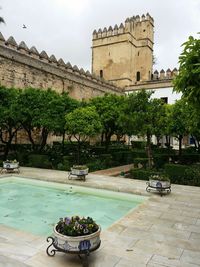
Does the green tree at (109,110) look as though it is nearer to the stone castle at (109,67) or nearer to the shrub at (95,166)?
the shrub at (95,166)

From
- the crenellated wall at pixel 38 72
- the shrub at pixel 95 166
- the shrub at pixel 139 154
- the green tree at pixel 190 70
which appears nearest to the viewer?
the green tree at pixel 190 70

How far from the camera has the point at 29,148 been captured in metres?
19.3

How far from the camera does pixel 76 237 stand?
14.2ft

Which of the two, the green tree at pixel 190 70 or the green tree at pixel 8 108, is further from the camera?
the green tree at pixel 8 108

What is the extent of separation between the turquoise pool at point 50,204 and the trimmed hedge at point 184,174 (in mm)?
3175

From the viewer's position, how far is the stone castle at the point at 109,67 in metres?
22.0

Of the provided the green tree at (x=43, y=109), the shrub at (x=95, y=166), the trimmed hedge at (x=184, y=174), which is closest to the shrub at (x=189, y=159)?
the trimmed hedge at (x=184, y=174)

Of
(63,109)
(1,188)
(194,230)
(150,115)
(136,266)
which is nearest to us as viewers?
(136,266)

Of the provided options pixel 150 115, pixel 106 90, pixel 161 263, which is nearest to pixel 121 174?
pixel 150 115

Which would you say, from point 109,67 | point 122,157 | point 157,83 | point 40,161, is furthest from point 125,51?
point 40,161

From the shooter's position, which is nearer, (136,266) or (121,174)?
(136,266)

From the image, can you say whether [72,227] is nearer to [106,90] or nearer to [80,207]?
[80,207]

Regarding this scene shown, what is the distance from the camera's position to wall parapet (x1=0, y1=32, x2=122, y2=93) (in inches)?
756

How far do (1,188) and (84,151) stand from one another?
7.92 m
